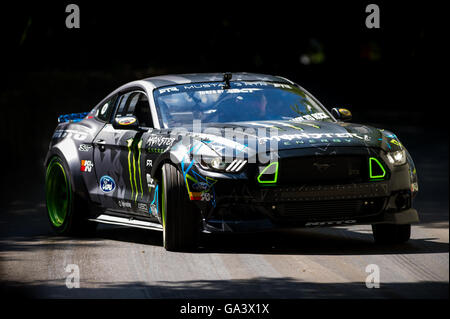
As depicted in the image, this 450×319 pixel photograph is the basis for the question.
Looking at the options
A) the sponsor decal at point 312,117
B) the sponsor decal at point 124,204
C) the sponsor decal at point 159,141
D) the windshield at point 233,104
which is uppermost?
the windshield at point 233,104

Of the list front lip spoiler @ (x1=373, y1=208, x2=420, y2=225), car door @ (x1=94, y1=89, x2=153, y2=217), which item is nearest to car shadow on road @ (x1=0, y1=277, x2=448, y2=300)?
front lip spoiler @ (x1=373, y1=208, x2=420, y2=225)

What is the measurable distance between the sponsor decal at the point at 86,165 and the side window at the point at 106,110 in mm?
545

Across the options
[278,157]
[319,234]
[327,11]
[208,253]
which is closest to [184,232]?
[208,253]

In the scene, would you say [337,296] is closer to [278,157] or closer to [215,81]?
[278,157]

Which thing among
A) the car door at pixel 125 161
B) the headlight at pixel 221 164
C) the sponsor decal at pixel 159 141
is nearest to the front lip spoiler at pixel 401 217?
the headlight at pixel 221 164

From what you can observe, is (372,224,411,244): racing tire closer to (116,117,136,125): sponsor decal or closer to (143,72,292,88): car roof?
(143,72,292,88): car roof

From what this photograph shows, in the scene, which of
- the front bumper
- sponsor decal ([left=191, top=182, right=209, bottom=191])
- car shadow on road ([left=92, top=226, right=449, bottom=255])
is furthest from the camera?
car shadow on road ([left=92, top=226, right=449, bottom=255])

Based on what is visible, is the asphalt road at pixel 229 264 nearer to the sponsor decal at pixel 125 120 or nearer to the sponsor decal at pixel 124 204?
the sponsor decal at pixel 124 204

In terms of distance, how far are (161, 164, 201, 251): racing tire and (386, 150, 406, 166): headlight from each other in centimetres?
172

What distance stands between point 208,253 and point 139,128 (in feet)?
5.33

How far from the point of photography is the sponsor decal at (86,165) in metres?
10.9

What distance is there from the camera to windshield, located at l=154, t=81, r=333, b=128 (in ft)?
32.9

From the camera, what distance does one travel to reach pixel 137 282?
800 cm

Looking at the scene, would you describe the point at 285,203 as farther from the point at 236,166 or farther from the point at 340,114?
the point at 340,114
